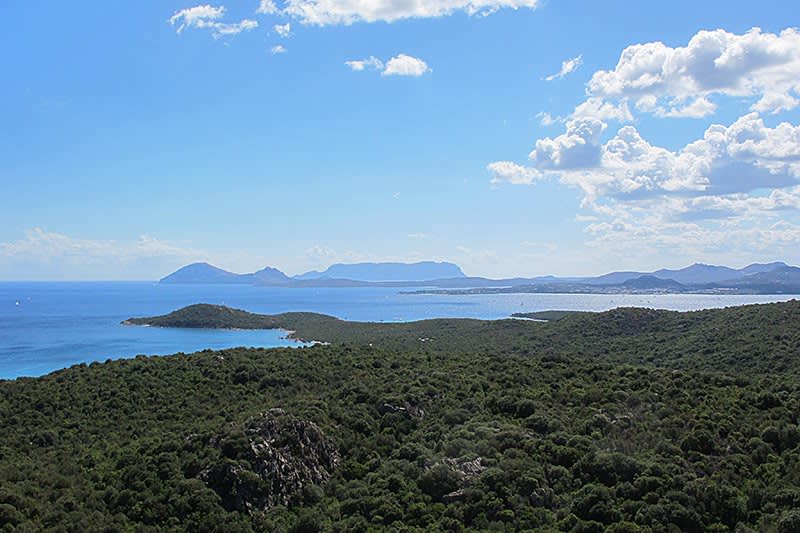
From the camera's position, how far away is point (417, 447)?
2497 centimetres

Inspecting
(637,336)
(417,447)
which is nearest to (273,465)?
(417,447)

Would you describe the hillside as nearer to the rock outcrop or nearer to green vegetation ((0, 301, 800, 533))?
green vegetation ((0, 301, 800, 533))

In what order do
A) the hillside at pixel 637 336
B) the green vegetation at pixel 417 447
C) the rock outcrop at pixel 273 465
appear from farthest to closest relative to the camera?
the hillside at pixel 637 336
the rock outcrop at pixel 273 465
the green vegetation at pixel 417 447

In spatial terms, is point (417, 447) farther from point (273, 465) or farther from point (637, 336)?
point (637, 336)

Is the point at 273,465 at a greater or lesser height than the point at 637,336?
greater

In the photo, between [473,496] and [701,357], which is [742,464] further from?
[701,357]

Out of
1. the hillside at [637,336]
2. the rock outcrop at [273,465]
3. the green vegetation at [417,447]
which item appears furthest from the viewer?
the hillside at [637,336]

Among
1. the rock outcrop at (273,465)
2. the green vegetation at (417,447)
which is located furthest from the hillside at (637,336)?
the rock outcrop at (273,465)

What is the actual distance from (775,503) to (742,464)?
2885 mm

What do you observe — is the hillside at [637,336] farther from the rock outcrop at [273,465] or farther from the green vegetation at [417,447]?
the rock outcrop at [273,465]

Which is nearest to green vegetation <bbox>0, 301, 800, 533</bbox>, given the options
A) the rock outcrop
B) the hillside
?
the rock outcrop

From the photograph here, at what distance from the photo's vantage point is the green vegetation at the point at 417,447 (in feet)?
64.1

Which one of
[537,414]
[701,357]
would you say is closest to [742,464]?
[537,414]

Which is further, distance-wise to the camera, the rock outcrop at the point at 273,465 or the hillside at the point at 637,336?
the hillside at the point at 637,336
